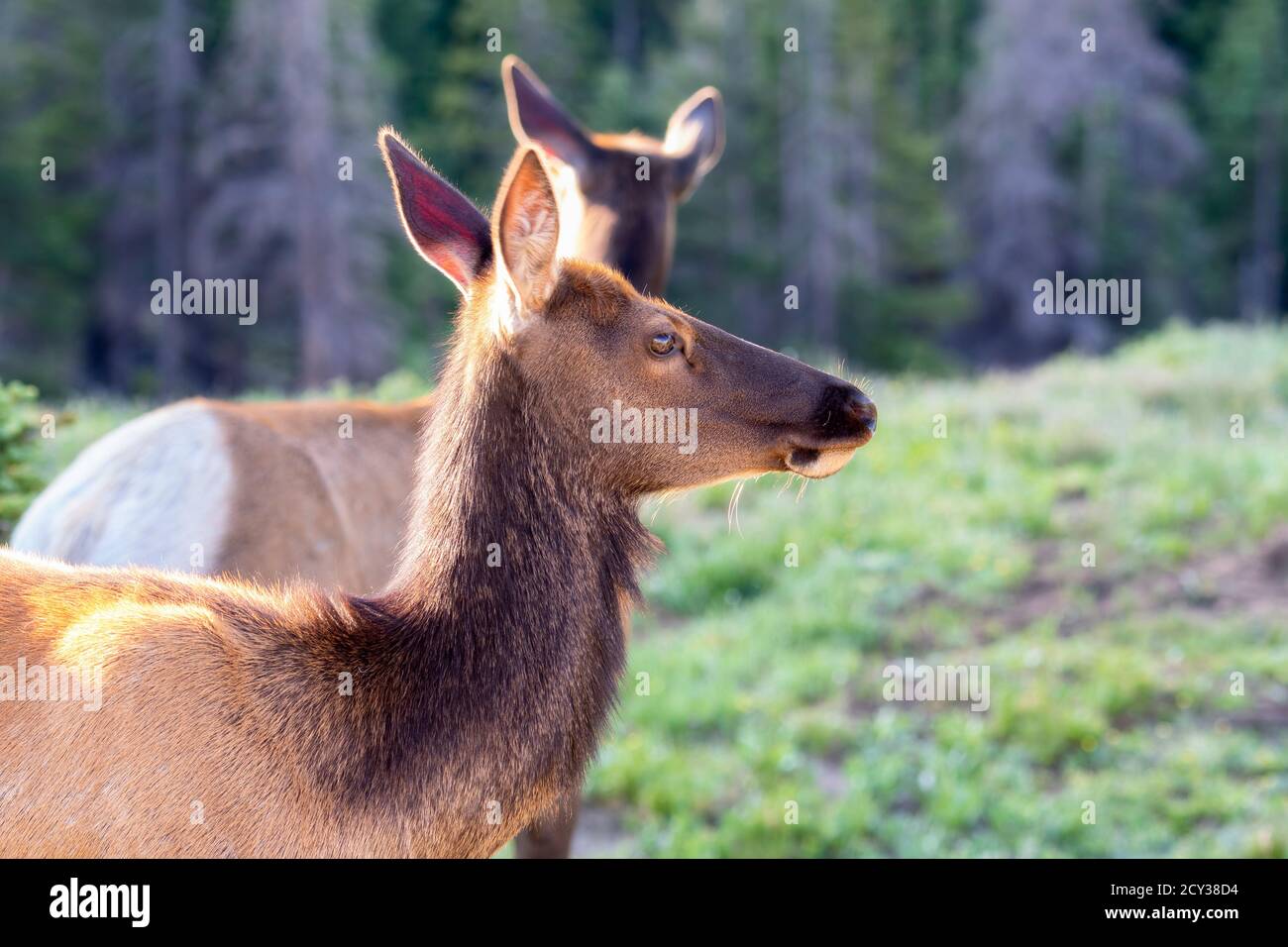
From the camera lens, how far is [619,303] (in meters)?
3.95

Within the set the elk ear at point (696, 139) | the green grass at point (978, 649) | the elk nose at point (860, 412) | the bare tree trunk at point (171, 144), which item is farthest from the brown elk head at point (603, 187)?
the bare tree trunk at point (171, 144)

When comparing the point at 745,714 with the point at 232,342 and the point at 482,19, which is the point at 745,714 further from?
the point at 482,19

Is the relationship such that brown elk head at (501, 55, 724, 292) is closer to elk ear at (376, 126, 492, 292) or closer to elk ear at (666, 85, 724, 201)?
elk ear at (666, 85, 724, 201)

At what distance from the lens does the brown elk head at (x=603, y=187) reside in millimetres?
6969

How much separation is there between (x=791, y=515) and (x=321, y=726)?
8.21 m

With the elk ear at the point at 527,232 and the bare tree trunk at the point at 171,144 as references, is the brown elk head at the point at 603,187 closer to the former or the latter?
the elk ear at the point at 527,232

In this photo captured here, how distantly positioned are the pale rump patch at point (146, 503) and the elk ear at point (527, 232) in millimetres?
1645

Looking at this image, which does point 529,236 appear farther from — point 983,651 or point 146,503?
point 983,651

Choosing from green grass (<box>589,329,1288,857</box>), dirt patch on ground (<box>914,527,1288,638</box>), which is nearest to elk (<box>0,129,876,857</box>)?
Result: green grass (<box>589,329,1288,857</box>)

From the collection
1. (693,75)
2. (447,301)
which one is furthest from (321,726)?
(693,75)

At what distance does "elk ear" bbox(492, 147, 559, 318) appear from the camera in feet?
11.6

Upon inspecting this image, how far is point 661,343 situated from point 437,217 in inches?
29.2

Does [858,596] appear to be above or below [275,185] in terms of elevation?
below

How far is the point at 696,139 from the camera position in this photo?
7.91 m
